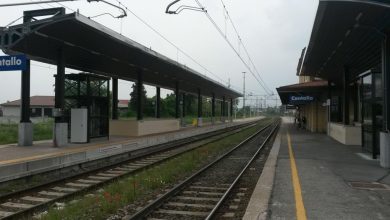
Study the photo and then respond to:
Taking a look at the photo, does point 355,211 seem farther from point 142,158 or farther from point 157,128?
point 157,128

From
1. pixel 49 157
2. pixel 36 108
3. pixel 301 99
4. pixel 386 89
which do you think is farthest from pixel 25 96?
pixel 36 108

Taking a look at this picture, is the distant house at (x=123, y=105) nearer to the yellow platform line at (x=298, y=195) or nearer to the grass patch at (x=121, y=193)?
the grass patch at (x=121, y=193)

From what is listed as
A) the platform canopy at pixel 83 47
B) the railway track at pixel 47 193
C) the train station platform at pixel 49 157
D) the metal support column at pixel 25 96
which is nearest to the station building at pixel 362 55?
the railway track at pixel 47 193

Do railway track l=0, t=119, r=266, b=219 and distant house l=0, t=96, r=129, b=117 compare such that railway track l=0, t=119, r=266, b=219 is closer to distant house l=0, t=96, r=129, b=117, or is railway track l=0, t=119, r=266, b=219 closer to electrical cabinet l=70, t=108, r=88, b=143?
electrical cabinet l=70, t=108, r=88, b=143

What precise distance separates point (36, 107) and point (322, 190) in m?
84.4

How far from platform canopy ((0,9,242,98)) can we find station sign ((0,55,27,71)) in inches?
65.9

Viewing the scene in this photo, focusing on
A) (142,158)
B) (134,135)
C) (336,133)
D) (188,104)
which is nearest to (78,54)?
(142,158)

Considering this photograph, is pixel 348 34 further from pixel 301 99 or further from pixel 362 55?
pixel 301 99

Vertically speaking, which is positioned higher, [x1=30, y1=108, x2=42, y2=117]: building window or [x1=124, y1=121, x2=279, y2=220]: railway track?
[x1=30, y1=108, x2=42, y2=117]: building window

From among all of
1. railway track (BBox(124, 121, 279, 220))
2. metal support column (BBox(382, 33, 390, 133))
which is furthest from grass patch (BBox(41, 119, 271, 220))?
metal support column (BBox(382, 33, 390, 133))

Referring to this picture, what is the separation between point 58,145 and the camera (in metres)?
A: 19.4

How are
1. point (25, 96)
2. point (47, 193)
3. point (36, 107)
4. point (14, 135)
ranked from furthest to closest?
1. point (36, 107)
2. point (14, 135)
3. point (25, 96)
4. point (47, 193)

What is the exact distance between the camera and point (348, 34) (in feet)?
57.2

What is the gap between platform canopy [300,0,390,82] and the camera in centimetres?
1352
